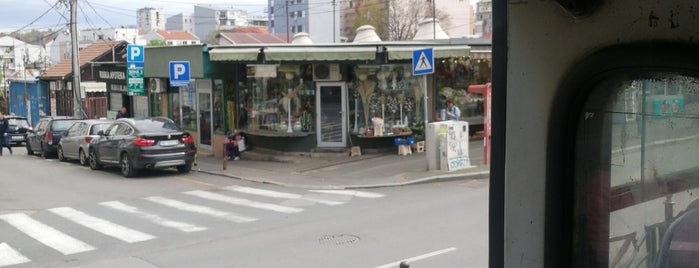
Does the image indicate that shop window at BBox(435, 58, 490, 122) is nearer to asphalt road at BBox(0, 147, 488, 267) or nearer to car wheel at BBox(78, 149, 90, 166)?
asphalt road at BBox(0, 147, 488, 267)

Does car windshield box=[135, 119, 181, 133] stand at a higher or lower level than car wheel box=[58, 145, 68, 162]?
higher

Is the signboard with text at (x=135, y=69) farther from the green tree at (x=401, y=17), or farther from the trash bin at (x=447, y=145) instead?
the green tree at (x=401, y=17)

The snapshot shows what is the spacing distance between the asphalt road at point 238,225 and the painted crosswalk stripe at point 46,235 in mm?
17

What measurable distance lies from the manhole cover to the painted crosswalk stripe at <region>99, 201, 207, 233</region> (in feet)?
7.92

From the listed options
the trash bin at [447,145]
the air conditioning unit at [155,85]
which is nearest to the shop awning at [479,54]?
the trash bin at [447,145]

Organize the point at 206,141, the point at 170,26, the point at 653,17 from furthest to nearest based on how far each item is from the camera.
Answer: the point at 170,26 < the point at 206,141 < the point at 653,17

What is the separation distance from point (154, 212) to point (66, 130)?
14902mm

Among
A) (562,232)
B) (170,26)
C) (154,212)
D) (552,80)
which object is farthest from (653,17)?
(170,26)

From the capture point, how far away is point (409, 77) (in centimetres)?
1983

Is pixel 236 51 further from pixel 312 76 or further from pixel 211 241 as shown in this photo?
pixel 211 241

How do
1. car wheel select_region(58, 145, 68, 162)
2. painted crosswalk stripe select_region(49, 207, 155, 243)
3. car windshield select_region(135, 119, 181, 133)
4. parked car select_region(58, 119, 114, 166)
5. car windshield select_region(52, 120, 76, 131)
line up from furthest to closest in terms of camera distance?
car windshield select_region(52, 120, 76, 131) → car wheel select_region(58, 145, 68, 162) → parked car select_region(58, 119, 114, 166) → car windshield select_region(135, 119, 181, 133) → painted crosswalk stripe select_region(49, 207, 155, 243)

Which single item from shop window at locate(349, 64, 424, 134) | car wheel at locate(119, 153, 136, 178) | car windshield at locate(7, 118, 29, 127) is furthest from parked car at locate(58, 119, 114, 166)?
car windshield at locate(7, 118, 29, 127)

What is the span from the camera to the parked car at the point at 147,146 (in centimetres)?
1750

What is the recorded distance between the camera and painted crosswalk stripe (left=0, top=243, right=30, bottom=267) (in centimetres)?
888
